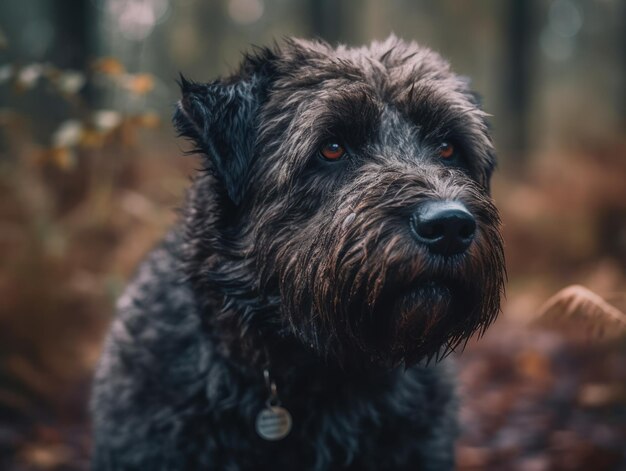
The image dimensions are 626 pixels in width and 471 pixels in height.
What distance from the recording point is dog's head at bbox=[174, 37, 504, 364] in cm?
266

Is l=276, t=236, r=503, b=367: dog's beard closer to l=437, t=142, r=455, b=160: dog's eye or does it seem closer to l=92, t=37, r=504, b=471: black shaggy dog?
l=92, t=37, r=504, b=471: black shaggy dog

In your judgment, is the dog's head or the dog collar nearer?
the dog's head

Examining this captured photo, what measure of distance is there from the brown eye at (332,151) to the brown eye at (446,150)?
497 millimetres

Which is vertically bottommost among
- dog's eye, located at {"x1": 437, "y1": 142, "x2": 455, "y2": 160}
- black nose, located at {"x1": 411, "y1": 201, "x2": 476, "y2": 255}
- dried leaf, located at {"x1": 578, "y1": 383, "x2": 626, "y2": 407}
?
black nose, located at {"x1": 411, "y1": 201, "x2": 476, "y2": 255}

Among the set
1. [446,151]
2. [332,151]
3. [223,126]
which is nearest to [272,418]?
[332,151]

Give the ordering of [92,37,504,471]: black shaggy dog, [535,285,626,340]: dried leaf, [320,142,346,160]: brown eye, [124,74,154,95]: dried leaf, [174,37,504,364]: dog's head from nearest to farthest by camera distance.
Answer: [174,37,504,364]: dog's head
[92,37,504,471]: black shaggy dog
[320,142,346,160]: brown eye
[535,285,626,340]: dried leaf
[124,74,154,95]: dried leaf

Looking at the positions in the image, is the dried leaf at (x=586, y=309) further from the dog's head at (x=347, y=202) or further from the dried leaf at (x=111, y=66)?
the dried leaf at (x=111, y=66)

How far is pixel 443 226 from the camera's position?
2559mm

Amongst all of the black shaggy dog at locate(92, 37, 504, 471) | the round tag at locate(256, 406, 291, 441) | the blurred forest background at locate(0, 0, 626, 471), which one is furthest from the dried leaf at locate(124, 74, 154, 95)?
the round tag at locate(256, 406, 291, 441)

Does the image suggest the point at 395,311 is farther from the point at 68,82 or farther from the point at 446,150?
the point at 68,82

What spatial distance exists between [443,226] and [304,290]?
710 millimetres

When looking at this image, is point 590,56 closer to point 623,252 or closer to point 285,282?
point 623,252

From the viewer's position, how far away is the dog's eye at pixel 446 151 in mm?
3357

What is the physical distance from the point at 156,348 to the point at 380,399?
3.78 feet
